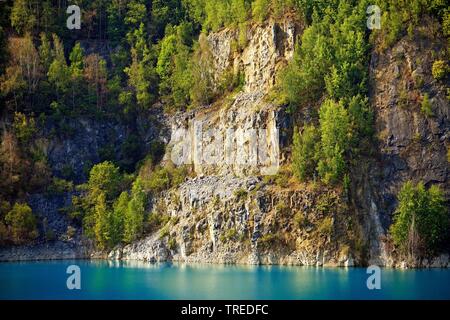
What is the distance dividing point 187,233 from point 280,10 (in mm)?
25684

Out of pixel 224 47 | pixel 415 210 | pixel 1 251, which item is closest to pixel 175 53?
pixel 224 47

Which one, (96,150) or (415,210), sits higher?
(96,150)

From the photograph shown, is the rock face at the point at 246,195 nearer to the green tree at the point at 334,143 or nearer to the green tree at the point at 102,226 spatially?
the green tree at the point at 102,226

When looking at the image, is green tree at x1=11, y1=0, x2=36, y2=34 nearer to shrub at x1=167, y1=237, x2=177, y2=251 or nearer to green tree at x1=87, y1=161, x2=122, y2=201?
green tree at x1=87, y1=161, x2=122, y2=201

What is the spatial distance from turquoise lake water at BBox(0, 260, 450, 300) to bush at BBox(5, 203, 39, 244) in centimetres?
677

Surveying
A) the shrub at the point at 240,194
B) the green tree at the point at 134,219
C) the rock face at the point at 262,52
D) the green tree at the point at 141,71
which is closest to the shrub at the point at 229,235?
the shrub at the point at 240,194

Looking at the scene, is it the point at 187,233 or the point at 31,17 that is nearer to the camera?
the point at 187,233

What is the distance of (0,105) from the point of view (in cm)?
11094

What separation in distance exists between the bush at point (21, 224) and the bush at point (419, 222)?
1386 inches

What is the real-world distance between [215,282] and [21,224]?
30.3 metres

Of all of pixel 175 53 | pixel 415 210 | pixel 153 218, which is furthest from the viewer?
pixel 175 53

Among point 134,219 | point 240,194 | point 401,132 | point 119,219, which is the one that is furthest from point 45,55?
point 401,132

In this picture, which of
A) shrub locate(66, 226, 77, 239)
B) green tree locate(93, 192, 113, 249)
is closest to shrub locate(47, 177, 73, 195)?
shrub locate(66, 226, 77, 239)

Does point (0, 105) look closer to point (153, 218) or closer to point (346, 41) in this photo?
point (153, 218)
